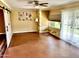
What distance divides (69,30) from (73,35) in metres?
0.50

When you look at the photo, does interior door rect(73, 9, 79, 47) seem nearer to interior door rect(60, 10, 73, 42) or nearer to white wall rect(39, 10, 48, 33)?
interior door rect(60, 10, 73, 42)

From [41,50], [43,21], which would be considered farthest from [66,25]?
[43,21]

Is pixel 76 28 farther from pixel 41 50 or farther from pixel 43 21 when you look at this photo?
pixel 43 21

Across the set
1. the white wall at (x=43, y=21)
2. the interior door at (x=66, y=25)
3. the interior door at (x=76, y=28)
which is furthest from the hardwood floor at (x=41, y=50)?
the white wall at (x=43, y=21)

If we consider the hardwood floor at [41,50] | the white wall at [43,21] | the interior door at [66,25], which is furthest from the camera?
the white wall at [43,21]

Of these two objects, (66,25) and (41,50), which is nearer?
(41,50)

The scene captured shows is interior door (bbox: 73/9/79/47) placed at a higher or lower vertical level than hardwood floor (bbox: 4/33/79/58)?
higher

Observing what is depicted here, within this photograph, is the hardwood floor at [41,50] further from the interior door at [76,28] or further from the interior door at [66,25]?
the interior door at [66,25]

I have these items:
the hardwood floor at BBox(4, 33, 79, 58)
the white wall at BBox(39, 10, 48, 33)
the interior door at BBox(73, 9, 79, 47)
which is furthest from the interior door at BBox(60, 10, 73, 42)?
the white wall at BBox(39, 10, 48, 33)

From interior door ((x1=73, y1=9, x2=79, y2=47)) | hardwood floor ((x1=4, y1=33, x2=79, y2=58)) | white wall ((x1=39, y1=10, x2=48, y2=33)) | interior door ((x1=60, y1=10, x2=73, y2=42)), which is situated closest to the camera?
hardwood floor ((x1=4, y1=33, x2=79, y2=58))

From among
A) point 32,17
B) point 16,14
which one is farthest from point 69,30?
point 16,14

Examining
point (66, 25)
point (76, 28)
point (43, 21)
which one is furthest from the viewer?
point (43, 21)

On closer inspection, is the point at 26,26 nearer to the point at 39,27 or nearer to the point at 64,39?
the point at 39,27

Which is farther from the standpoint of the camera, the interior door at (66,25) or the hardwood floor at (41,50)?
the interior door at (66,25)
